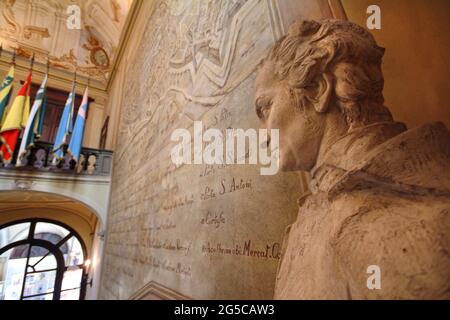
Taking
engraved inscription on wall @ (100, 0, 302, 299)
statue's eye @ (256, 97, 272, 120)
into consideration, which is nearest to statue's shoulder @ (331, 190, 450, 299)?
statue's eye @ (256, 97, 272, 120)

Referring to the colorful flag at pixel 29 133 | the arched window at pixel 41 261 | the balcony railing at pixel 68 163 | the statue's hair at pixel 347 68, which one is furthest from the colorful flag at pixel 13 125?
the statue's hair at pixel 347 68

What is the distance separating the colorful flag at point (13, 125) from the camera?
4098 mm

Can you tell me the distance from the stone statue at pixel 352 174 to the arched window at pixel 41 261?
7822 mm

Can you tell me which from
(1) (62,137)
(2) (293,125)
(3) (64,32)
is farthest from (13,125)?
(2) (293,125)

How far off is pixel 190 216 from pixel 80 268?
7764mm

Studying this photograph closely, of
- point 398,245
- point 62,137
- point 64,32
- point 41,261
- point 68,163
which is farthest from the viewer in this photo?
point 64,32

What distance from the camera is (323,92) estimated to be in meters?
0.54

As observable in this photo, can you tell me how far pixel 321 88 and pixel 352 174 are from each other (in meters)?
0.23

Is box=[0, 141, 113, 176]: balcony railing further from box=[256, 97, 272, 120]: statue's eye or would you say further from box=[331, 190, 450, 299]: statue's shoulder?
box=[331, 190, 450, 299]: statue's shoulder

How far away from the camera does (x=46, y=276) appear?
653 cm

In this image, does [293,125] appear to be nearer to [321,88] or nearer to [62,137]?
[321,88]
